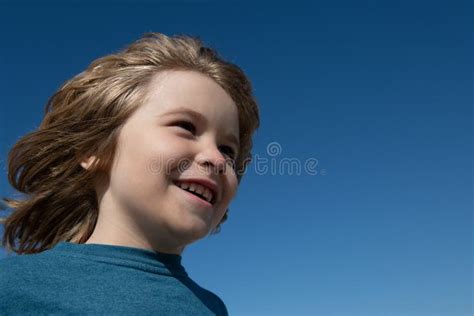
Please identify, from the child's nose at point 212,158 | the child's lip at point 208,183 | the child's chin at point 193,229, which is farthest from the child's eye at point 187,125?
the child's chin at point 193,229

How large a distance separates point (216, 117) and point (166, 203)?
530mm

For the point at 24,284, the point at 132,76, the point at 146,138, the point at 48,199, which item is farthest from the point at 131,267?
the point at 132,76

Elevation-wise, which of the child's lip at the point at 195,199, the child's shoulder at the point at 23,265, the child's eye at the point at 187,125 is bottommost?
the child's shoulder at the point at 23,265

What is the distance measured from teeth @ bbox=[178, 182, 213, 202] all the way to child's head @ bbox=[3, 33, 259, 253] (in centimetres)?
3

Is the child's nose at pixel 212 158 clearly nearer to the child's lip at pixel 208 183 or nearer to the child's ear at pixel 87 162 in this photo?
the child's lip at pixel 208 183

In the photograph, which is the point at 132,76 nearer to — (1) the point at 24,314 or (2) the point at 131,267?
(2) the point at 131,267

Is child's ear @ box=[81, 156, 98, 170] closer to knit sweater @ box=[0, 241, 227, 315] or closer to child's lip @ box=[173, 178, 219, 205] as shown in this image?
knit sweater @ box=[0, 241, 227, 315]

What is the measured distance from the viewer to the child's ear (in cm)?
269

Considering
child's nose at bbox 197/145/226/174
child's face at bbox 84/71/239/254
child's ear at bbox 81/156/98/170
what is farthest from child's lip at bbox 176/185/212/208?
child's ear at bbox 81/156/98/170

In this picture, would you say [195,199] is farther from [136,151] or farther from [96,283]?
[96,283]

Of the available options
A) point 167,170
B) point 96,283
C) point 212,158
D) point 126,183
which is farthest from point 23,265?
point 212,158

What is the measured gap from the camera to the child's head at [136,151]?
238 cm

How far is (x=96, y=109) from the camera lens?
9.11 ft

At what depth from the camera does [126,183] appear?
242 centimetres
